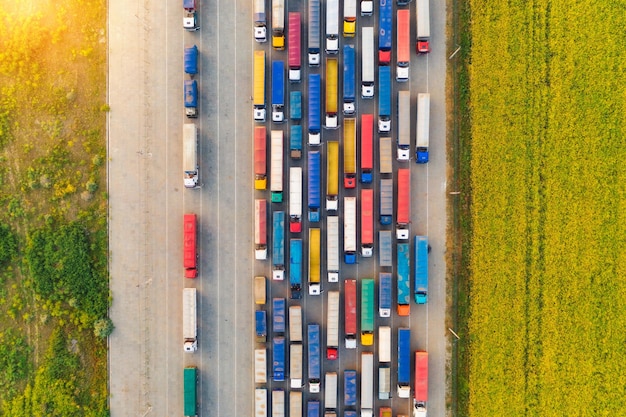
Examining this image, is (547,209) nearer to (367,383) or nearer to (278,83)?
(367,383)

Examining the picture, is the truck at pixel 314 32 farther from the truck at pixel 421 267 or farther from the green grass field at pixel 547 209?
the truck at pixel 421 267

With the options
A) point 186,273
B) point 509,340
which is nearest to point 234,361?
point 186,273

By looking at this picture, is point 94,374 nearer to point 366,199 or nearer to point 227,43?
point 366,199

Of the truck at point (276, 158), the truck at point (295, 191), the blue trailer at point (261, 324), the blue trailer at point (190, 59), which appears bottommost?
the blue trailer at point (261, 324)

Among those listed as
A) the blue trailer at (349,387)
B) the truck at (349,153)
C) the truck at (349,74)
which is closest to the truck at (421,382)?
the blue trailer at (349,387)

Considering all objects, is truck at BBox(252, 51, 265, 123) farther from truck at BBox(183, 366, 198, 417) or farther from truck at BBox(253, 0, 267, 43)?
truck at BBox(183, 366, 198, 417)

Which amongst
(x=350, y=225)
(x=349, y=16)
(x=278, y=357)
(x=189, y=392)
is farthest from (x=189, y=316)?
(x=349, y=16)
